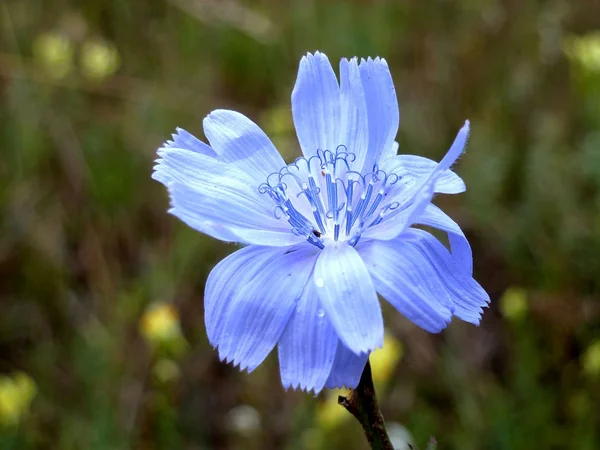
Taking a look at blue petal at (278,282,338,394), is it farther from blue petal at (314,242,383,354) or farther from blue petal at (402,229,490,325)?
blue petal at (402,229,490,325)

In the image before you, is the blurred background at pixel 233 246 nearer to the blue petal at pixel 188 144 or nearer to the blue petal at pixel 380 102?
the blue petal at pixel 188 144

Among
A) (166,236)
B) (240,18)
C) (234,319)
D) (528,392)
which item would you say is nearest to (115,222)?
(166,236)

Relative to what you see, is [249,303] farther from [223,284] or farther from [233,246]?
[233,246]

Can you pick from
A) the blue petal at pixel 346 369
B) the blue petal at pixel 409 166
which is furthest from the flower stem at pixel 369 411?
the blue petal at pixel 409 166

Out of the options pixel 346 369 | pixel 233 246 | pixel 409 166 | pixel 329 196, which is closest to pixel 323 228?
pixel 329 196

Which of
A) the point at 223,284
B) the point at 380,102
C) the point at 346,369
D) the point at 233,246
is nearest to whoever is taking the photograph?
the point at 346,369

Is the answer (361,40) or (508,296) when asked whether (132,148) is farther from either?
(508,296)
